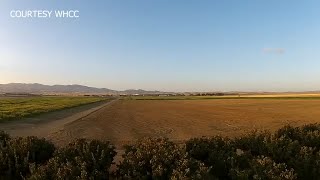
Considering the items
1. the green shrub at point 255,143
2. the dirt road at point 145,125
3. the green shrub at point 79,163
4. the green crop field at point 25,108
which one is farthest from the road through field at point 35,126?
the green shrub at point 255,143

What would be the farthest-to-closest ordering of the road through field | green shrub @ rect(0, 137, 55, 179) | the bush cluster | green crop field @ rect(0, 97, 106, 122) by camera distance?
green crop field @ rect(0, 97, 106, 122), the road through field, green shrub @ rect(0, 137, 55, 179), the bush cluster

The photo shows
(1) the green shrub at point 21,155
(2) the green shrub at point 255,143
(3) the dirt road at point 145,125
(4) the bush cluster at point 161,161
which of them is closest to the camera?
(4) the bush cluster at point 161,161

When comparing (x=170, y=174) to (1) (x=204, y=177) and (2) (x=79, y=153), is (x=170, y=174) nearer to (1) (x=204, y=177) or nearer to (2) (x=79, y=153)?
(1) (x=204, y=177)

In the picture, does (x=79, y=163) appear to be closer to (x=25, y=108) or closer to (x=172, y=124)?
(x=172, y=124)

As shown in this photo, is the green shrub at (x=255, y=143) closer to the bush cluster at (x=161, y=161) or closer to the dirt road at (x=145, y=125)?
the bush cluster at (x=161, y=161)

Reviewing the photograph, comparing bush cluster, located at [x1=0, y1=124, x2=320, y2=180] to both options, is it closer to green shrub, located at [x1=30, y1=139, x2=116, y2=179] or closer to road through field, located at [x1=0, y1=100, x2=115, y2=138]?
green shrub, located at [x1=30, y1=139, x2=116, y2=179]

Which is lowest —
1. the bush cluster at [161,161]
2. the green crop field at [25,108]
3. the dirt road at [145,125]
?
the dirt road at [145,125]

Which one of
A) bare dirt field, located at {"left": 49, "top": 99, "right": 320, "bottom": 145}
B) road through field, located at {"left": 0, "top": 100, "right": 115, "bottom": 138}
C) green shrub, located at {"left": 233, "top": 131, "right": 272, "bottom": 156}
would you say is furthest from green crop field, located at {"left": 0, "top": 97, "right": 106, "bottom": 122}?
green shrub, located at {"left": 233, "top": 131, "right": 272, "bottom": 156}

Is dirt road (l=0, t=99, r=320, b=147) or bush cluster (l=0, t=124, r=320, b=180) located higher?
bush cluster (l=0, t=124, r=320, b=180)

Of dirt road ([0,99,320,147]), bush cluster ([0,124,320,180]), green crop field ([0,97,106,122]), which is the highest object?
bush cluster ([0,124,320,180])

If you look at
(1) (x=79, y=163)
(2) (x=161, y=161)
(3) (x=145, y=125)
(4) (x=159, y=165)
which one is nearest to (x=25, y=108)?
(3) (x=145, y=125)
